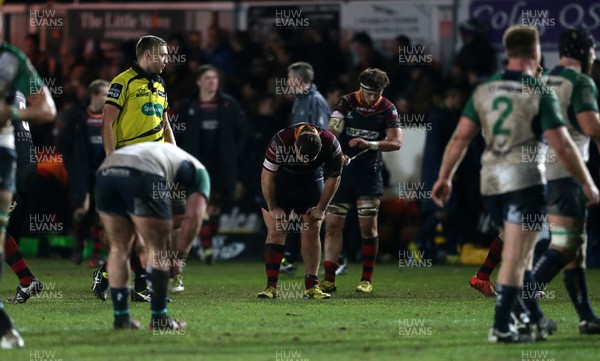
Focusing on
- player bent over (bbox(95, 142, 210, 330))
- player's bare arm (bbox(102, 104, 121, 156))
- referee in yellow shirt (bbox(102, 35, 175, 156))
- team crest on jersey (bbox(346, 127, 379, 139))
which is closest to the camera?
player bent over (bbox(95, 142, 210, 330))

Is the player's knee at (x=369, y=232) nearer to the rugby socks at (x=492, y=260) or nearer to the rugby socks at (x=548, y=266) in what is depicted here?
the rugby socks at (x=492, y=260)

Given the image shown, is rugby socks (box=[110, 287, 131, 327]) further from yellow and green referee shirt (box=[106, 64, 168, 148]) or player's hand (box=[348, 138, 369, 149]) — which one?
player's hand (box=[348, 138, 369, 149])

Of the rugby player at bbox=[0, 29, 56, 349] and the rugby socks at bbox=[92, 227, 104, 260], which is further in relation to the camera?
the rugby socks at bbox=[92, 227, 104, 260]

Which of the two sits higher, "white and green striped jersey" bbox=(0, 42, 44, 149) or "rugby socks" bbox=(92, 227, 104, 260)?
"white and green striped jersey" bbox=(0, 42, 44, 149)

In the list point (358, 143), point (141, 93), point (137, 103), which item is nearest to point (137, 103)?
point (137, 103)

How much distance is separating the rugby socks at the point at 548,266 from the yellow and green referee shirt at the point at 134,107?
Answer: 439 cm

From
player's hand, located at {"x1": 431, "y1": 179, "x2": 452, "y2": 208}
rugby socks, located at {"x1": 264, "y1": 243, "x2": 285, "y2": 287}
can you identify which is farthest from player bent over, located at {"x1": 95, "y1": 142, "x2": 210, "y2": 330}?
rugby socks, located at {"x1": 264, "y1": 243, "x2": 285, "y2": 287}

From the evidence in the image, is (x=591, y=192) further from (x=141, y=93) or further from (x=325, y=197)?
(x=141, y=93)

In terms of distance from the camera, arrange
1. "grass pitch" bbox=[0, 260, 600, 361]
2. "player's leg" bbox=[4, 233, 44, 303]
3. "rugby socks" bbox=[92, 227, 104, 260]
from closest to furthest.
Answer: "grass pitch" bbox=[0, 260, 600, 361], "player's leg" bbox=[4, 233, 44, 303], "rugby socks" bbox=[92, 227, 104, 260]

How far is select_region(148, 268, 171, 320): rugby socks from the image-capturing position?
1000 centimetres

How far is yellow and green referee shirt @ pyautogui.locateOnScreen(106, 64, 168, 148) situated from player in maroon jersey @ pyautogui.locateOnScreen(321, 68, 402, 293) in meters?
2.62

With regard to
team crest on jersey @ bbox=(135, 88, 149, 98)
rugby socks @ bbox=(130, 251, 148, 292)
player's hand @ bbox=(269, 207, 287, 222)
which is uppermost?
team crest on jersey @ bbox=(135, 88, 149, 98)

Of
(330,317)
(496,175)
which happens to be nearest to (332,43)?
(330,317)

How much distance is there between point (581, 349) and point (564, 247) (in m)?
1.02
